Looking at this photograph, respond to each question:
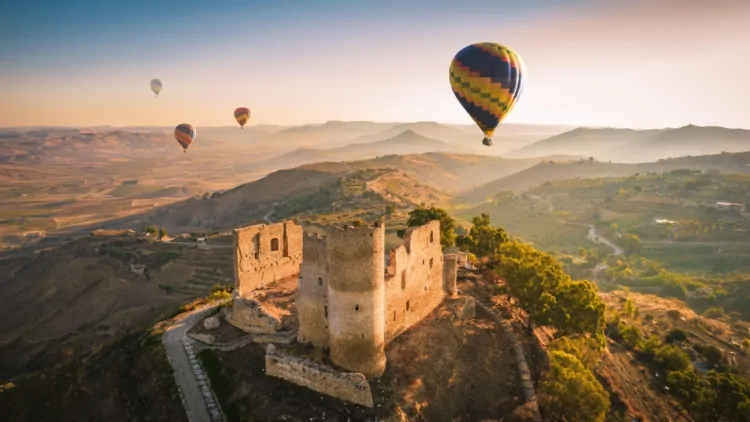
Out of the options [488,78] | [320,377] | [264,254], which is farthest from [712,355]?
[264,254]

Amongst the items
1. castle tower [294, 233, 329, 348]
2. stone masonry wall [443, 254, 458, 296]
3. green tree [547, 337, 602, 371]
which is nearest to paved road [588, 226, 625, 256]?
green tree [547, 337, 602, 371]

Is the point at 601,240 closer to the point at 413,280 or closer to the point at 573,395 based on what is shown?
the point at 573,395

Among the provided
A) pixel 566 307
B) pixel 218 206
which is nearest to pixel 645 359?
pixel 566 307

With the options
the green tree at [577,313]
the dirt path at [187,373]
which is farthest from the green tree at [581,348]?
the dirt path at [187,373]

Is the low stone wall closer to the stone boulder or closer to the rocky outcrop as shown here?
the rocky outcrop

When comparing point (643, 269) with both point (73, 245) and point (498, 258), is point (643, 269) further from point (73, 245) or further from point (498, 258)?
point (73, 245)

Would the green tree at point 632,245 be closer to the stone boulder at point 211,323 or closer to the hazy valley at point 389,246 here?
the hazy valley at point 389,246
